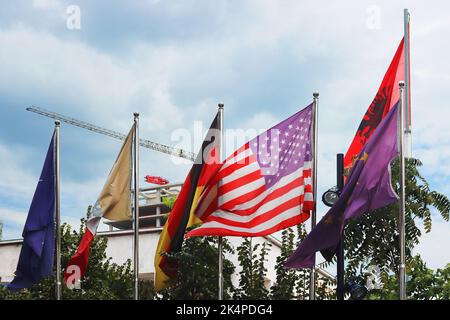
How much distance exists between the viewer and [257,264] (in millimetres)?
30781

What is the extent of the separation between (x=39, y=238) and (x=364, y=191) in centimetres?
1011

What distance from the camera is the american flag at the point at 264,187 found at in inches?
919

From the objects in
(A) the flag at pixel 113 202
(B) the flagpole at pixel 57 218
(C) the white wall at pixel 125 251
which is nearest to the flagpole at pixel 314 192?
(A) the flag at pixel 113 202

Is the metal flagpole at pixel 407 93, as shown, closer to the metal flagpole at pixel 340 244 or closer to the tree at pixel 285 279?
the metal flagpole at pixel 340 244

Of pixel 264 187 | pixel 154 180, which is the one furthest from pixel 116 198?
pixel 154 180

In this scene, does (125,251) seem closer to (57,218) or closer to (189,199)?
(57,218)

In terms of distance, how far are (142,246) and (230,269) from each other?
49.2ft

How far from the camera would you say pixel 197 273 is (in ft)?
97.6

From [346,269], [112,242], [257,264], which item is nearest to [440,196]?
[346,269]

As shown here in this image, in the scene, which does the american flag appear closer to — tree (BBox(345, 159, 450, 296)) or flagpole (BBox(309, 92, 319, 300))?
flagpole (BBox(309, 92, 319, 300))

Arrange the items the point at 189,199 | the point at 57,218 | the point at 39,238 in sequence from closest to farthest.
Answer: the point at 189,199, the point at 39,238, the point at 57,218
